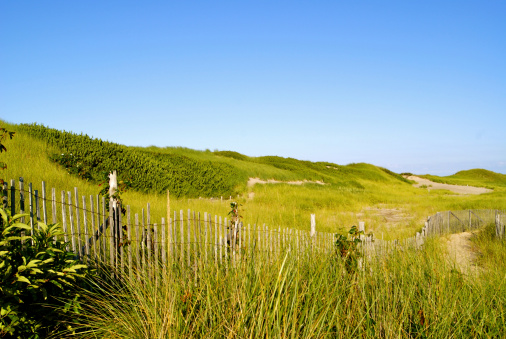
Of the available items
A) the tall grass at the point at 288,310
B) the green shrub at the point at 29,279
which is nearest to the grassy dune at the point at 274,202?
the tall grass at the point at 288,310

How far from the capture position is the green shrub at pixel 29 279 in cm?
269

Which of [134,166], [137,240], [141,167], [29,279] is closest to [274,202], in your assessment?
[141,167]

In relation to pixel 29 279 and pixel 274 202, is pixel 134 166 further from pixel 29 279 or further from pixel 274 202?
pixel 29 279

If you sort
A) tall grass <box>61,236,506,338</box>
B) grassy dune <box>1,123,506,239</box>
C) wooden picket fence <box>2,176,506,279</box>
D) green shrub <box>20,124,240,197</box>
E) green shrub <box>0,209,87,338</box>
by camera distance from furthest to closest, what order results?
green shrub <box>20,124,240,197</box> < grassy dune <box>1,123,506,239</box> < wooden picket fence <box>2,176,506,279</box> < green shrub <box>0,209,87,338</box> < tall grass <box>61,236,506,338</box>

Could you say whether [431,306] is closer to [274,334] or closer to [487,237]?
[274,334]

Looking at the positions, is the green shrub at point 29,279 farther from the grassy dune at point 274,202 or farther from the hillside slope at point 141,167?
the hillside slope at point 141,167

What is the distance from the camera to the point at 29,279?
114 inches

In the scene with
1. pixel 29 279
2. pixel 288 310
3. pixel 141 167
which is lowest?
pixel 288 310

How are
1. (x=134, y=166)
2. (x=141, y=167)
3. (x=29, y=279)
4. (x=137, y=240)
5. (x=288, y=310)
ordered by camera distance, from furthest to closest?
(x=141, y=167) → (x=134, y=166) → (x=137, y=240) → (x=29, y=279) → (x=288, y=310)

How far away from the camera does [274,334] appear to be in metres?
2.37

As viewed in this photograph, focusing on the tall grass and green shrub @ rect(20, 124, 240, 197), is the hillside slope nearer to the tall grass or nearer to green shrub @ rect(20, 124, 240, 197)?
green shrub @ rect(20, 124, 240, 197)

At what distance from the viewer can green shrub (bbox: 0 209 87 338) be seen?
2.69 meters

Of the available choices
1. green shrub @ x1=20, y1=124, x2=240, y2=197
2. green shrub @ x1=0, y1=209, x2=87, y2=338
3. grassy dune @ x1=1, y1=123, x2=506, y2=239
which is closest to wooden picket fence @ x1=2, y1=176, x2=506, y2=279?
green shrub @ x1=0, y1=209, x2=87, y2=338

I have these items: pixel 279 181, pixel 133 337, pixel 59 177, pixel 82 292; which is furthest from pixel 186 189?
pixel 133 337
